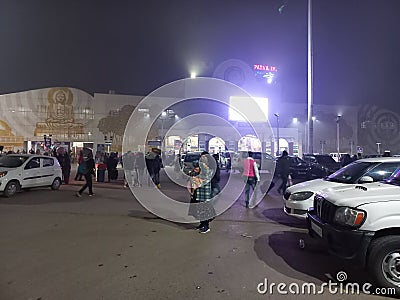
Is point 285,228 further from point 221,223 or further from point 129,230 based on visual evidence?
point 129,230

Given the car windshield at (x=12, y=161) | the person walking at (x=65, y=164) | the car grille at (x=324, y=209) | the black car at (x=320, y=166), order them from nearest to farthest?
1. the car grille at (x=324, y=209)
2. the car windshield at (x=12, y=161)
3. the person walking at (x=65, y=164)
4. the black car at (x=320, y=166)

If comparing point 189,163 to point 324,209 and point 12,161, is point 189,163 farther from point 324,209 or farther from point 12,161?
point 324,209

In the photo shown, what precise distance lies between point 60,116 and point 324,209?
148 feet

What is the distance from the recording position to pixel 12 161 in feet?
39.0

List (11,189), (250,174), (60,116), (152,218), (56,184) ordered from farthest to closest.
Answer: (60,116) → (56,184) → (11,189) → (250,174) → (152,218)

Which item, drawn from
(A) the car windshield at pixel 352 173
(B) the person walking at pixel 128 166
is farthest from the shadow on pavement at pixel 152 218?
(B) the person walking at pixel 128 166

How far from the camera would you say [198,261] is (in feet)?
16.1

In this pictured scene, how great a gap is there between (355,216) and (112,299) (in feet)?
9.90

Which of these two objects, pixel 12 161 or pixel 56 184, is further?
pixel 56 184

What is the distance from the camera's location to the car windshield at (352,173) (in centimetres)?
705

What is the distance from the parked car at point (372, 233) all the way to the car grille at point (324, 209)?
6 centimetres

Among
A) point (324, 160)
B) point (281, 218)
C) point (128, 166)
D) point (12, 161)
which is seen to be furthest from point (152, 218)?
point (324, 160)

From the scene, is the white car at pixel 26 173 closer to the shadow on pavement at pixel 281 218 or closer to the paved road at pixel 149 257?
the paved road at pixel 149 257

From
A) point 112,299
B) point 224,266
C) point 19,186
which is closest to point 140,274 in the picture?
point 112,299
